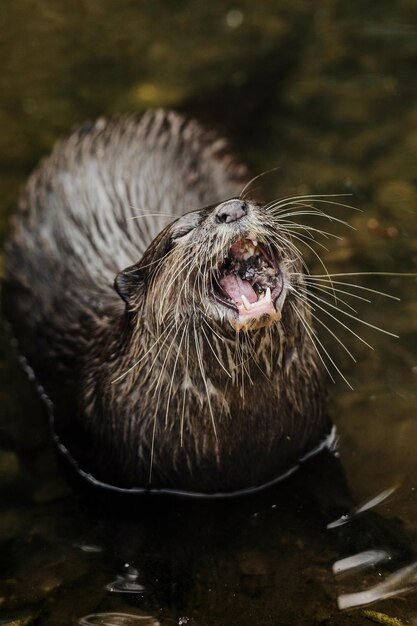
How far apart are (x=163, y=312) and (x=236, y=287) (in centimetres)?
32

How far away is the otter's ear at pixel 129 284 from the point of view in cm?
409

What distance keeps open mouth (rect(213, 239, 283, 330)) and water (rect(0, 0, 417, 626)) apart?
40.8 inches

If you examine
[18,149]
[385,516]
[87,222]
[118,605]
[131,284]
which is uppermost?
[18,149]

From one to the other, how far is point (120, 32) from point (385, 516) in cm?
437

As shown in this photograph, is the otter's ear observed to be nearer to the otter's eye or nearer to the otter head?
the otter head

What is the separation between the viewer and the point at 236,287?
3.75m

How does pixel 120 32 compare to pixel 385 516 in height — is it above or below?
above

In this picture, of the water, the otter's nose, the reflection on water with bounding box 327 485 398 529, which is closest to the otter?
the otter's nose

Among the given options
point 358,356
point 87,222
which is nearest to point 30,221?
point 87,222

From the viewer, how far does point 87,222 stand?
5.05 m

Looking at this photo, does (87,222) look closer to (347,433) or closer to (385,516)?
(347,433)

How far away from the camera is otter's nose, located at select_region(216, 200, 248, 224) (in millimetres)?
3611

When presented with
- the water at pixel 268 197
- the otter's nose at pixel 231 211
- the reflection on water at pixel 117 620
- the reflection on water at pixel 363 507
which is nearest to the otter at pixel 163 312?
the otter's nose at pixel 231 211

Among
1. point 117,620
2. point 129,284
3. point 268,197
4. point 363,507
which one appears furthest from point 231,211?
point 268,197
